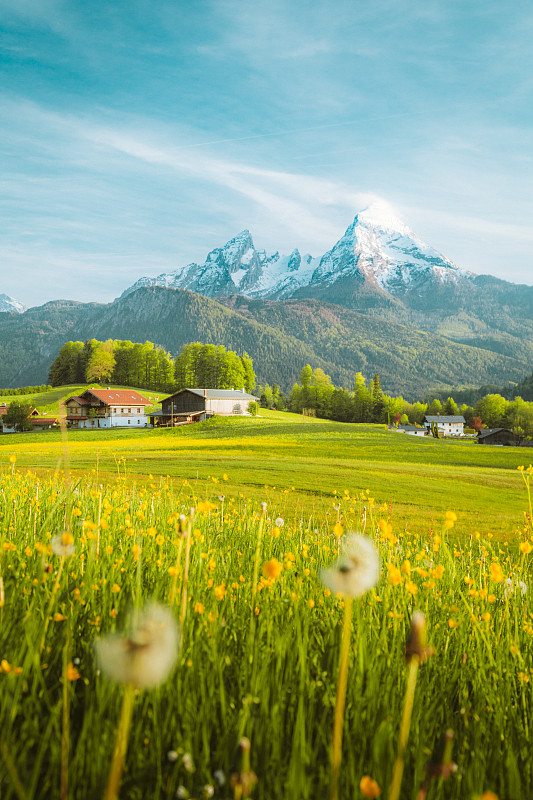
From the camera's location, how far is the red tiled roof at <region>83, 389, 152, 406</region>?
80500 millimetres

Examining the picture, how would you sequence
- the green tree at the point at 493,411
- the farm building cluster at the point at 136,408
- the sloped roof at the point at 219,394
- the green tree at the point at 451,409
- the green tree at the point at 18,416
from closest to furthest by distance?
the green tree at the point at 18,416
the farm building cluster at the point at 136,408
the sloped roof at the point at 219,394
the green tree at the point at 493,411
the green tree at the point at 451,409

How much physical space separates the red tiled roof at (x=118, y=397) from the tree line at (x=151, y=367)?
18611 mm

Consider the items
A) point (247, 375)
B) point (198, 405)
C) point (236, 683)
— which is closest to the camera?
point (236, 683)

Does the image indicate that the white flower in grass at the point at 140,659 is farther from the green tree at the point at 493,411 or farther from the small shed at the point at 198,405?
the green tree at the point at 493,411

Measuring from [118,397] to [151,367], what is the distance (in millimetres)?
29674

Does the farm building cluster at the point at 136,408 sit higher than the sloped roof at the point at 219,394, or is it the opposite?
the sloped roof at the point at 219,394

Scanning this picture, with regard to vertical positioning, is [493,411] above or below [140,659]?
below

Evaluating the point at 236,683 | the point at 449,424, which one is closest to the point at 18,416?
the point at 236,683

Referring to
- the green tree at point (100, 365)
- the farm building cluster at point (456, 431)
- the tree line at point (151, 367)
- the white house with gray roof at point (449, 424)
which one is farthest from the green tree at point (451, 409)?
the green tree at point (100, 365)

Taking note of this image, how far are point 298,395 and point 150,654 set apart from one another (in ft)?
382

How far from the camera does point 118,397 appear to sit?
3260 inches

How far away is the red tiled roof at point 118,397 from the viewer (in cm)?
8050

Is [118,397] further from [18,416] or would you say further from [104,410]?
[18,416]

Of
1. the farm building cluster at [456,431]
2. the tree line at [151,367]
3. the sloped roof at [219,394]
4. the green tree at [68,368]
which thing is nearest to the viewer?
the sloped roof at [219,394]
